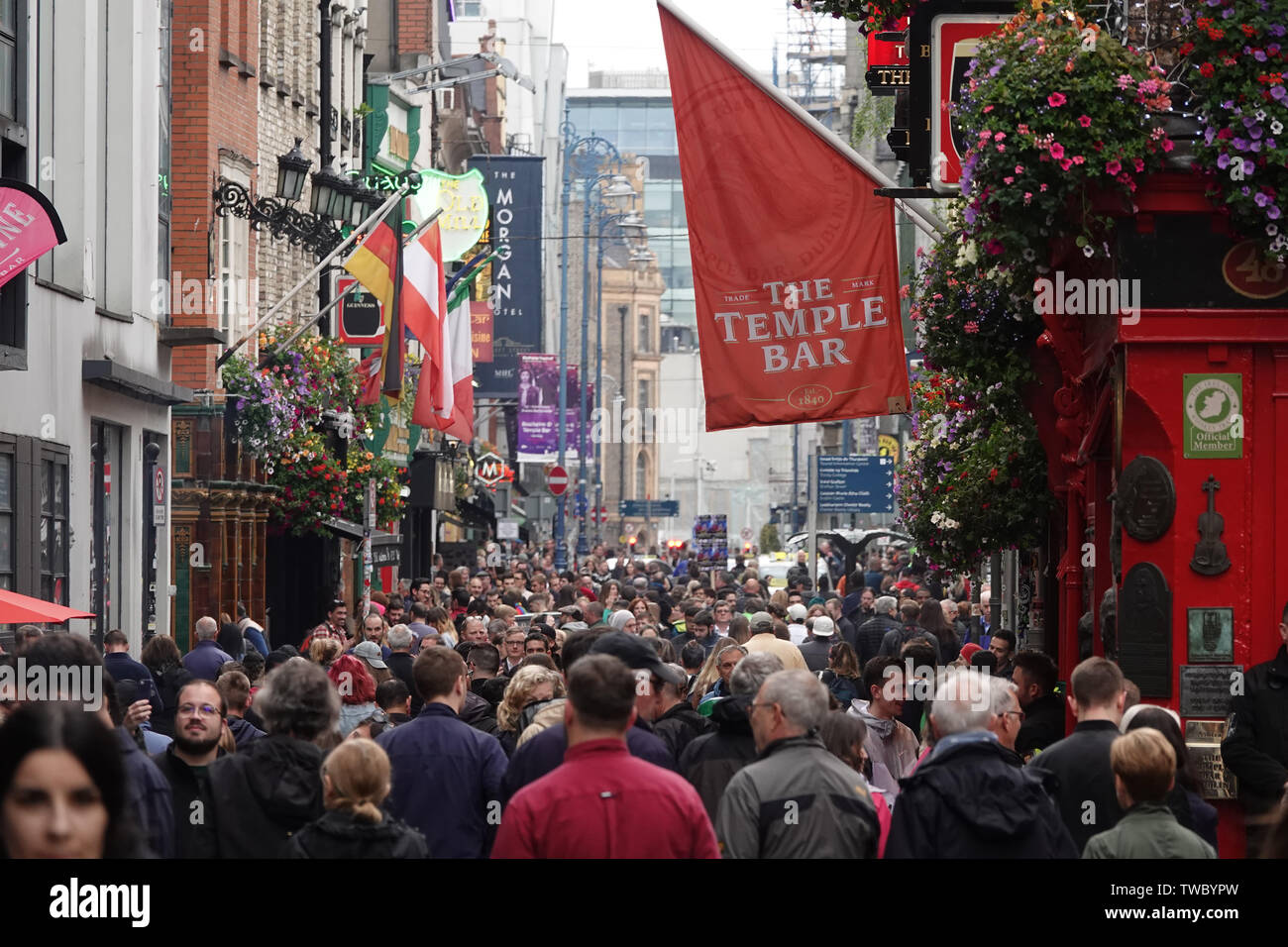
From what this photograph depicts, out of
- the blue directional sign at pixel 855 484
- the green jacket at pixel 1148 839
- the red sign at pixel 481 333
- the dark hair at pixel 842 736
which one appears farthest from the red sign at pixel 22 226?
the red sign at pixel 481 333

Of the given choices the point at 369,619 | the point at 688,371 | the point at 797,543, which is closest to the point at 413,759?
the point at 369,619

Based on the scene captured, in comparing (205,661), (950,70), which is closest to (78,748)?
(950,70)

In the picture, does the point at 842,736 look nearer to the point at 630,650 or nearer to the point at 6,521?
the point at 630,650

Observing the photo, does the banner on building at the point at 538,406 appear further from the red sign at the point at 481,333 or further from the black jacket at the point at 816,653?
the black jacket at the point at 816,653

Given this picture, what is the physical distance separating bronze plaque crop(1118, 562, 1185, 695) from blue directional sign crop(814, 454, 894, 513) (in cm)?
3277

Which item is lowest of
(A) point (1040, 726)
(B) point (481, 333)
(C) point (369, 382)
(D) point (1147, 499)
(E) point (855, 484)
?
(A) point (1040, 726)

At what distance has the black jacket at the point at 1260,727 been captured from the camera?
9180 mm

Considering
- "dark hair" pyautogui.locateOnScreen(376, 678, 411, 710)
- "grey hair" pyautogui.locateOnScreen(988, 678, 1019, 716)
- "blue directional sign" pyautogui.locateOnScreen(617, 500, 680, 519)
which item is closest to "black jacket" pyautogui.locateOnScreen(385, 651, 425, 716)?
"dark hair" pyautogui.locateOnScreen(376, 678, 411, 710)

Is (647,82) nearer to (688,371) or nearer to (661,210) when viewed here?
(661,210)

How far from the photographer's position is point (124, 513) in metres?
22.4

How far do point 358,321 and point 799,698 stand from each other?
2606cm

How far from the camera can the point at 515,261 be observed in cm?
6059

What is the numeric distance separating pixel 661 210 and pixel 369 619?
435ft

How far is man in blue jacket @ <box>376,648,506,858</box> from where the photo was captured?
8.40 meters
